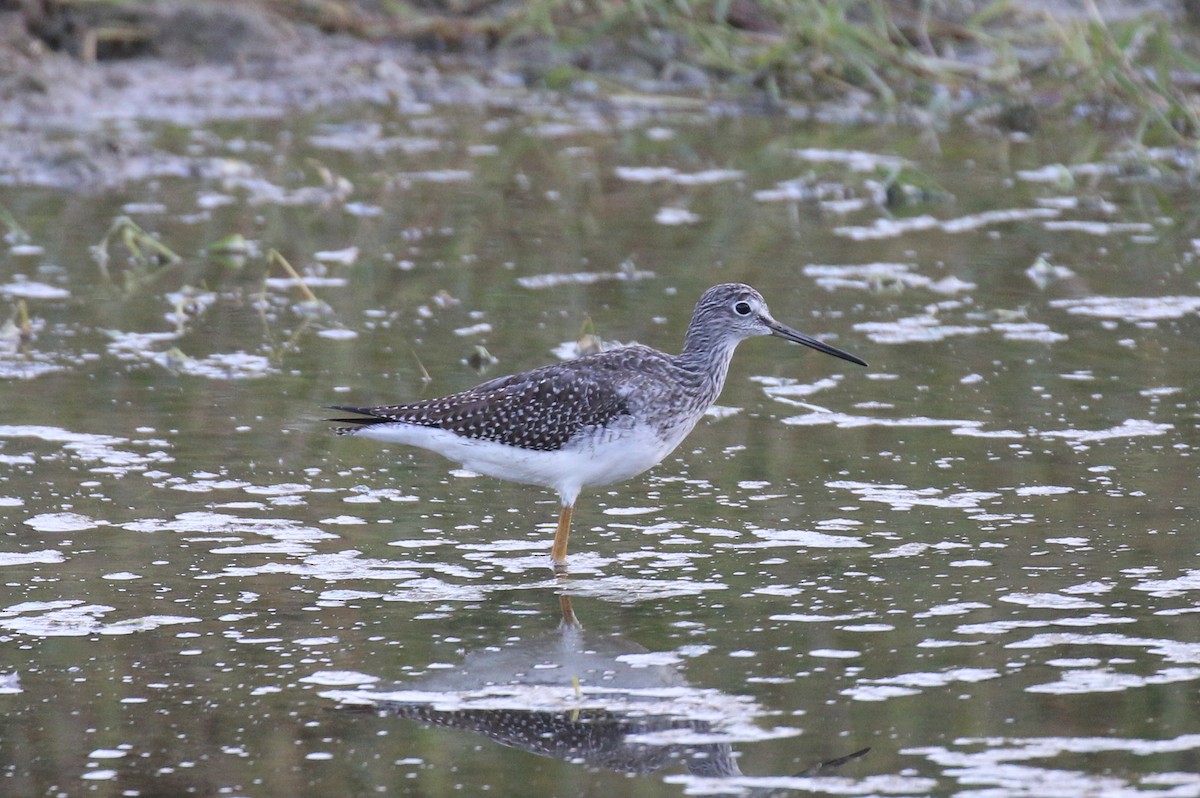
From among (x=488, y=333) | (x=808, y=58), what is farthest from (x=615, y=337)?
(x=808, y=58)

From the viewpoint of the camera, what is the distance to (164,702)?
612cm

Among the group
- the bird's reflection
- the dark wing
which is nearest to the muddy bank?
the dark wing

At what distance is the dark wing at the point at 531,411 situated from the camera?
7.89m

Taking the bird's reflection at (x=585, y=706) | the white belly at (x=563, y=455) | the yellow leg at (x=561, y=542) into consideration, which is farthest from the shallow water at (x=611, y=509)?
the white belly at (x=563, y=455)

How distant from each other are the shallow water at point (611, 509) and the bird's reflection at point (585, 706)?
0.06ft

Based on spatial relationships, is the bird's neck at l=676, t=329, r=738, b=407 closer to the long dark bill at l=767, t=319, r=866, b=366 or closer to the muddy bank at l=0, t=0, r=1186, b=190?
the long dark bill at l=767, t=319, r=866, b=366

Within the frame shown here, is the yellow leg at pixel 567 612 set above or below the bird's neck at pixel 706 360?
below

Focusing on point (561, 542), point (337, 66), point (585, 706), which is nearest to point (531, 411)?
point (561, 542)

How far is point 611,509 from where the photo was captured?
27.8ft

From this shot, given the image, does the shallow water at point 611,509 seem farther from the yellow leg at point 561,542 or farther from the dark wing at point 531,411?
the dark wing at point 531,411

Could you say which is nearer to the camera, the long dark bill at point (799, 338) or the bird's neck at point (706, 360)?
the bird's neck at point (706, 360)

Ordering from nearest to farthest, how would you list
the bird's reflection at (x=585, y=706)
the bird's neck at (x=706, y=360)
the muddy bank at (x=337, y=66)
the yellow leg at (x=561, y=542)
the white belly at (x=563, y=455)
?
the bird's reflection at (x=585, y=706), the yellow leg at (x=561, y=542), the white belly at (x=563, y=455), the bird's neck at (x=706, y=360), the muddy bank at (x=337, y=66)

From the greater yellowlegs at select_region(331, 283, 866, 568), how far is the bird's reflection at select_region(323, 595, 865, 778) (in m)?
1.11

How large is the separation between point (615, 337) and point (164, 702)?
5140mm
